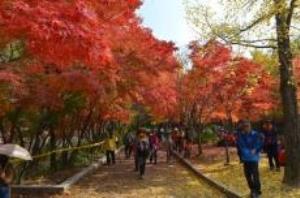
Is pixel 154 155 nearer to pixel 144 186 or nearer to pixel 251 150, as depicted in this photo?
pixel 144 186

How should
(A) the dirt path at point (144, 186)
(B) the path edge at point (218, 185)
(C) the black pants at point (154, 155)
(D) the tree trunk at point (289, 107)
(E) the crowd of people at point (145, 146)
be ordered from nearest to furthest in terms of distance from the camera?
(B) the path edge at point (218, 185)
(D) the tree trunk at point (289, 107)
(A) the dirt path at point (144, 186)
(E) the crowd of people at point (145, 146)
(C) the black pants at point (154, 155)

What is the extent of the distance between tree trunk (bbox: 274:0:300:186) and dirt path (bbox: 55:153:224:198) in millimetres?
1953

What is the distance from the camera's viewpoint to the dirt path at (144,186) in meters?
16.6

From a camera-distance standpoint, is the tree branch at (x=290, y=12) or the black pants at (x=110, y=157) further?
the black pants at (x=110, y=157)

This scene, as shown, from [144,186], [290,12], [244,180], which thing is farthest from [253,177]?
[144,186]

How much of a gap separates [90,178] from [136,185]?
11.3ft

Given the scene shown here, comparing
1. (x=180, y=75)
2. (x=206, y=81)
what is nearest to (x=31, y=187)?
(x=206, y=81)

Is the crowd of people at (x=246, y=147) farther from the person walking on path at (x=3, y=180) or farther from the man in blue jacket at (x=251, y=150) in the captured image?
the person walking on path at (x=3, y=180)

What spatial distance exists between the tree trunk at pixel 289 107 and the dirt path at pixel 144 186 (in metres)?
1.95

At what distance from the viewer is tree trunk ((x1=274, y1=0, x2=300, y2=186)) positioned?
15.7m

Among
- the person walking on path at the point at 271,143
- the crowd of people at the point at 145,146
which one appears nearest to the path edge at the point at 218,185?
the crowd of people at the point at 145,146

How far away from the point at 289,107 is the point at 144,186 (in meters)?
5.25

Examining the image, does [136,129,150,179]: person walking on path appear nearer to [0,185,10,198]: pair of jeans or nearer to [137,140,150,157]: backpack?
[137,140,150,157]: backpack

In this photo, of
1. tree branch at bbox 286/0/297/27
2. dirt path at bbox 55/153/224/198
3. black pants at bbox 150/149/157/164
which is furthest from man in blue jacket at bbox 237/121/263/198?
black pants at bbox 150/149/157/164
